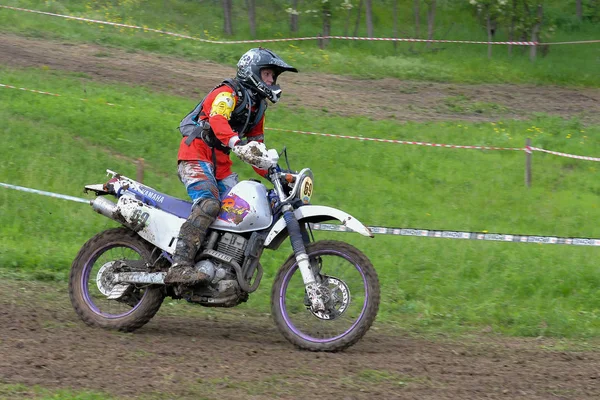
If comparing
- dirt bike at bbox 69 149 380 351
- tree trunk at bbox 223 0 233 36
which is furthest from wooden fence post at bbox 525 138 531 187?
tree trunk at bbox 223 0 233 36

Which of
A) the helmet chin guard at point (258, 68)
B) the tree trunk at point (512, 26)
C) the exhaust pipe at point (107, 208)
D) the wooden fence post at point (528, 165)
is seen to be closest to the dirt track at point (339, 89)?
the tree trunk at point (512, 26)

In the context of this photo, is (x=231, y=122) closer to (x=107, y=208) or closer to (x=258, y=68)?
(x=258, y=68)

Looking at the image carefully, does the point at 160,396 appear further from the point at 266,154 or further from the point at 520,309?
the point at 520,309

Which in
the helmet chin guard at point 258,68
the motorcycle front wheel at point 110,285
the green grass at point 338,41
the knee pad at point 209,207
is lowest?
the motorcycle front wheel at point 110,285

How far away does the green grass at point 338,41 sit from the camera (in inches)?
900

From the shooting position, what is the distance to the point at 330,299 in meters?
6.51

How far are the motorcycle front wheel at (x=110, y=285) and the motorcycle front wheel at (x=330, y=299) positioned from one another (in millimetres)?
1129

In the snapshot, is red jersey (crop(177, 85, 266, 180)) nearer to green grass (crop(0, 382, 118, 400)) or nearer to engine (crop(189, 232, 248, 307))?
engine (crop(189, 232, 248, 307))

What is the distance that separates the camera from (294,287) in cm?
673

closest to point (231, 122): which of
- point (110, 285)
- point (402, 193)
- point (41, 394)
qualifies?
point (110, 285)

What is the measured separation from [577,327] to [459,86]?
15.1 m

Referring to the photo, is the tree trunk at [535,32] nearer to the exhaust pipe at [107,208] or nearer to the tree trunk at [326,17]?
the tree trunk at [326,17]

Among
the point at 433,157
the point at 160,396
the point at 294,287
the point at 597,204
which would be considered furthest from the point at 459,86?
the point at 160,396

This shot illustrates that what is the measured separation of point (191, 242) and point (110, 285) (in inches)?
36.0
